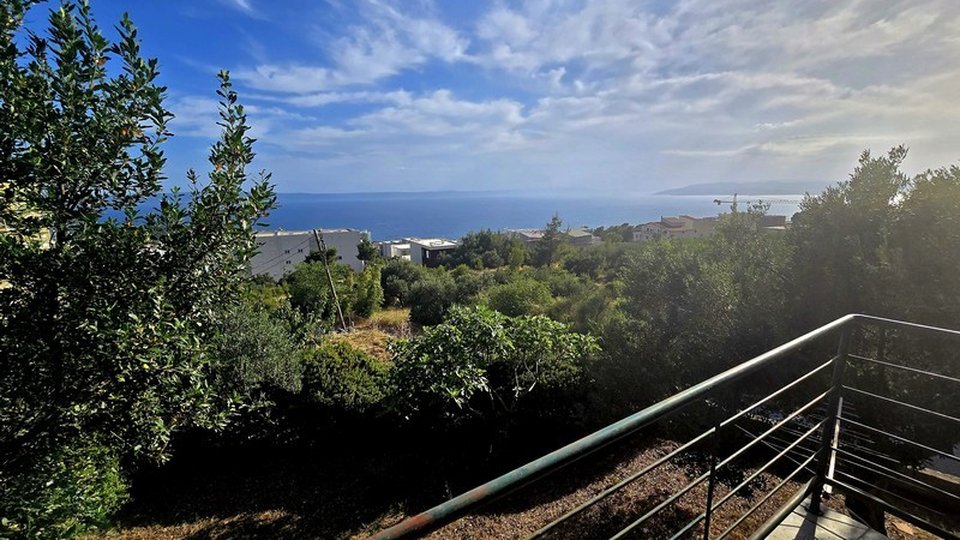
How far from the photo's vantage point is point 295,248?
53.4m

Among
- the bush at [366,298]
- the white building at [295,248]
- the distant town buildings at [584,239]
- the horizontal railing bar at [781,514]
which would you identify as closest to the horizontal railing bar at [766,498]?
the horizontal railing bar at [781,514]

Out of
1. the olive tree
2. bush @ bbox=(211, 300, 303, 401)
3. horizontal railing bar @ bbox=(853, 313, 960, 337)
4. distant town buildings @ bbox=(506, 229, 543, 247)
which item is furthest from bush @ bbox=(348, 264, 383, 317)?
distant town buildings @ bbox=(506, 229, 543, 247)

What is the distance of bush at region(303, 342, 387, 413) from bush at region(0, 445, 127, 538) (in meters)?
4.60

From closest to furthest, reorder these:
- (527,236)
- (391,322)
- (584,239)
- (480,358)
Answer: (480,358)
(391,322)
(584,239)
(527,236)

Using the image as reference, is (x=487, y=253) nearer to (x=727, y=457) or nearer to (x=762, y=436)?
(x=727, y=457)

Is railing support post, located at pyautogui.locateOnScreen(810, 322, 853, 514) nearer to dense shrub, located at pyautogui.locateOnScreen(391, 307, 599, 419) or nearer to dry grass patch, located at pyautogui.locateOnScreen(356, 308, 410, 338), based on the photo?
dense shrub, located at pyautogui.locateOnScreen(391, 307, 599, 419)

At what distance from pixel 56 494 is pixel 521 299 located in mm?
14747

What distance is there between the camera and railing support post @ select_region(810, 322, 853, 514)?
2260 millimetres

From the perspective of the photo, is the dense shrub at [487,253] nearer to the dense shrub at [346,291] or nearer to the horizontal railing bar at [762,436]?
the dense shrub at [346,291]

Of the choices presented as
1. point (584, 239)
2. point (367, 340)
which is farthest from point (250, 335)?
point (584, 239)

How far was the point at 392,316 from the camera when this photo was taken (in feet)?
78.2

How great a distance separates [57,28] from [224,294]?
2.36 metres

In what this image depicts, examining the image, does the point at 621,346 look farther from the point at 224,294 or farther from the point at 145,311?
the point at 145,311

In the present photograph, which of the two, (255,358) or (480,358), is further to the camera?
(255,358)
